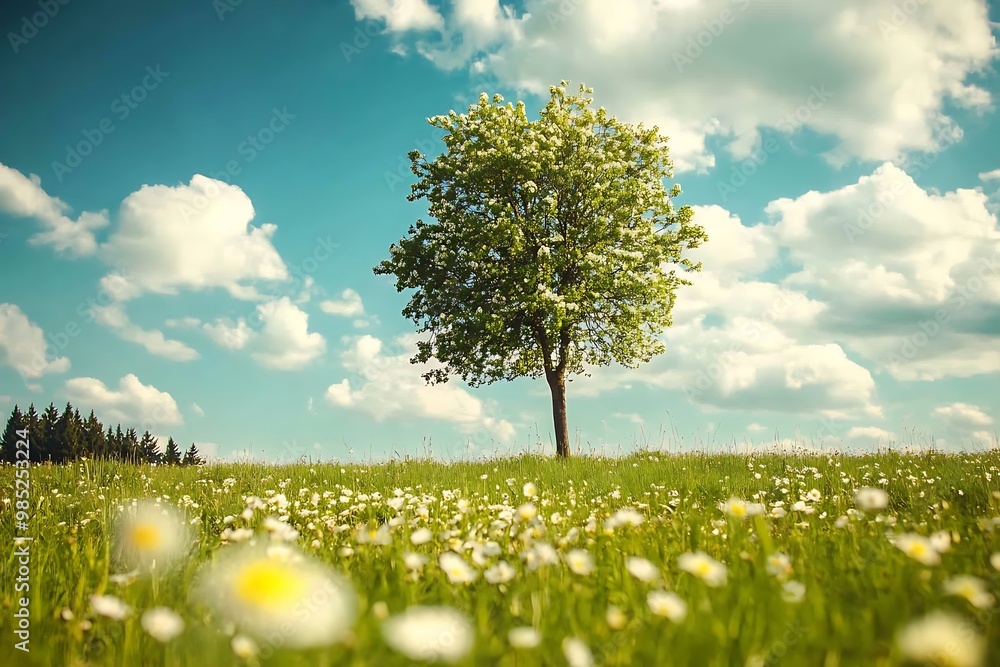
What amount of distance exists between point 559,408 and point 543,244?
17.8ft

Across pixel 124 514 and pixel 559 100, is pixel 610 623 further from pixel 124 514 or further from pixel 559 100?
pixel 559 100

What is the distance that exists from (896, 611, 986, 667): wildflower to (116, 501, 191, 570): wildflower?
355 cm

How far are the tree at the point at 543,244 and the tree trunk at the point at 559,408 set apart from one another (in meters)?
0.03

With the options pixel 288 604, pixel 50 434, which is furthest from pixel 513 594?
pixel 50 434

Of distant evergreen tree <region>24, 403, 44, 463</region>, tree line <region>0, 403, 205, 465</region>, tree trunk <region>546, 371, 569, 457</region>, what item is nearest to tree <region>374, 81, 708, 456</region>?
tree trunk <region>546, 371, 569, 457</region>

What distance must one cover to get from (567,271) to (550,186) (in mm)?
2853

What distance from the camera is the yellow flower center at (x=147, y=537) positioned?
3.37m

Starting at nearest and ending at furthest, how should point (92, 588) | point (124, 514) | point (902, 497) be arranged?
point (92, 588) < point (124, 514) < point (902, 497)

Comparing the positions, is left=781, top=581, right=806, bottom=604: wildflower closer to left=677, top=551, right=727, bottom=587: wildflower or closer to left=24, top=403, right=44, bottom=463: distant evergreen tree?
left=677, top=551, right=727, bottom=587: wildflower

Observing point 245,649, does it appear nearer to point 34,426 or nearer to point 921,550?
point 921,550

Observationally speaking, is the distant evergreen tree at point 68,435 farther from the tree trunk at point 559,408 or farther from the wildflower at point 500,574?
the wildflower at point 500,574

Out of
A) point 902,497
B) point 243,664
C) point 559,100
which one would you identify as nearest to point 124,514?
point 243,664

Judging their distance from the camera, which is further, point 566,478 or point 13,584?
point 566,478

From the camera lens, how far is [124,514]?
6730mm
